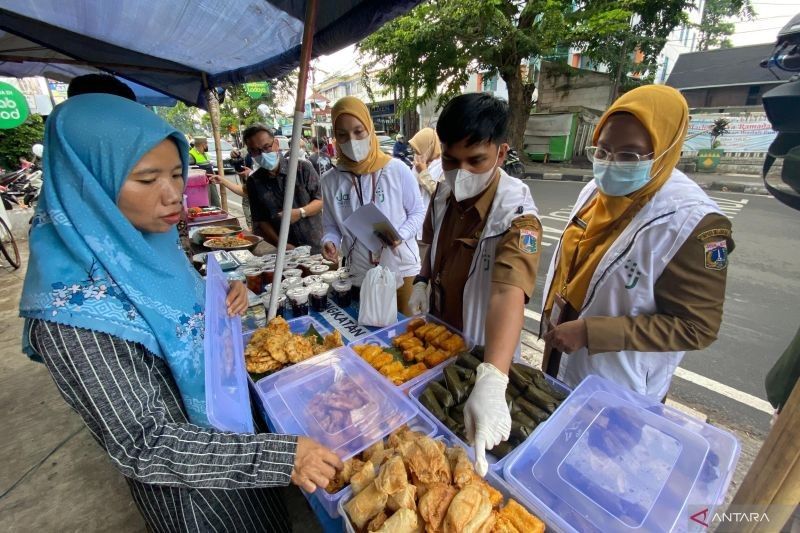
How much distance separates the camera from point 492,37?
14.2 meters

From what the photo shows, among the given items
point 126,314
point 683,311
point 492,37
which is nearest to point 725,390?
point 683,311

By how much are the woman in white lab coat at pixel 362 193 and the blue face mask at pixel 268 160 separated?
1339mm

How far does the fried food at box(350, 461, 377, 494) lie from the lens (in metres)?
1.14

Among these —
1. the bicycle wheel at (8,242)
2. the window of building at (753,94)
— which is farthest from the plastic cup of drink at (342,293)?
the window of building at (753,94)

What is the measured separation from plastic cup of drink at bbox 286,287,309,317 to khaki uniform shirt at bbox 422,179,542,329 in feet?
2.90

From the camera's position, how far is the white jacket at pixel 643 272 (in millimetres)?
1506

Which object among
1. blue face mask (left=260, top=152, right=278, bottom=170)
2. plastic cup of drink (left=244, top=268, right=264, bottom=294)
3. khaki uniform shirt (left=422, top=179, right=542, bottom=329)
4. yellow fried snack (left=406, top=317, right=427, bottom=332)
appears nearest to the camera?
khaki uniform shirt (left=422, top=179, right=542, bottom=329)

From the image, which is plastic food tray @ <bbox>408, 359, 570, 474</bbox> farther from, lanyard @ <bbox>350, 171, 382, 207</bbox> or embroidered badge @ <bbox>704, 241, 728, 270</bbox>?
lanyard @ <bbox>350, 171, 382, 207</bbox>

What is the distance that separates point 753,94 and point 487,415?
28.5 meters

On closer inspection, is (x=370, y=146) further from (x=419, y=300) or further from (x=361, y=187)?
(x=419, y=300)

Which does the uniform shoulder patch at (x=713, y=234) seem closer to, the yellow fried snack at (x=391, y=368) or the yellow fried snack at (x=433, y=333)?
the yellow fried snack at (x=433, y=333)

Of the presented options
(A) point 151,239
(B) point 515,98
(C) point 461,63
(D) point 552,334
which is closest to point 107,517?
(A) point 151,239

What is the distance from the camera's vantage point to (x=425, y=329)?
204 centimetres

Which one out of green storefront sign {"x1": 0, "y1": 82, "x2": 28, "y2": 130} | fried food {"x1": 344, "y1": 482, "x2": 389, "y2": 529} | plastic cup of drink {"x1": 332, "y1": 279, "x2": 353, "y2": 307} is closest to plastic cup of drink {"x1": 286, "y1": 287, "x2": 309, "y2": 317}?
plastic cup of drink {"x1": 332, "y1": 279, "x2": 353, "y2": 307}
